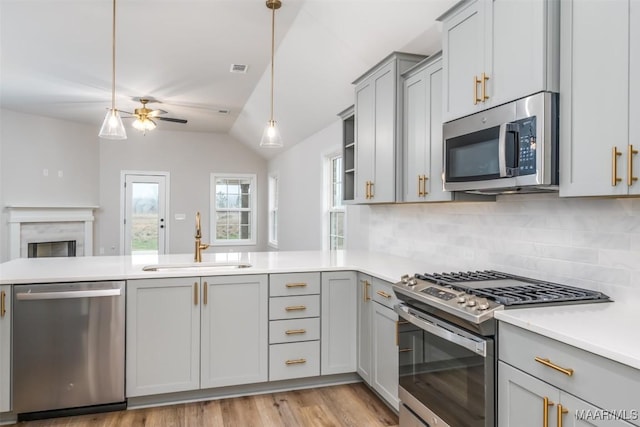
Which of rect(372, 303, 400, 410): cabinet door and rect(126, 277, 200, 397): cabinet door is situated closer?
rect(372, 303, 400, 410): cabinet door

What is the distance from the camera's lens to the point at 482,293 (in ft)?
5.75

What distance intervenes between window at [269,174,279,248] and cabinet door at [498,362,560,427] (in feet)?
21.5

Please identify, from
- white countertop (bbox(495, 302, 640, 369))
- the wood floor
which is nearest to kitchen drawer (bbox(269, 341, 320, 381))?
the wood floor

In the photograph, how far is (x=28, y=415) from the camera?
2480 millimetres

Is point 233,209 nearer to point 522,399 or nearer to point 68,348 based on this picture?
point 68,348

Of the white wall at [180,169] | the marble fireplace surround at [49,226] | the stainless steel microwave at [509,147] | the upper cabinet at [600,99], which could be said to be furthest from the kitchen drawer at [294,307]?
the white wall at [180,169]

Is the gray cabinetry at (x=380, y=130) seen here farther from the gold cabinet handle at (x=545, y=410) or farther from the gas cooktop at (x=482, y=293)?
the gold cabinet handle at (x=545, y=410)

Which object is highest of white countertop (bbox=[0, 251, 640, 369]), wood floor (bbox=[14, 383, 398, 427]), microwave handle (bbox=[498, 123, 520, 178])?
microwave handle (bbox=[498, 123, 520, 178])

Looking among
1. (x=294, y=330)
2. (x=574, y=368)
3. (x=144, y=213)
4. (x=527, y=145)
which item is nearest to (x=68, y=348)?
(x=294, y=330)

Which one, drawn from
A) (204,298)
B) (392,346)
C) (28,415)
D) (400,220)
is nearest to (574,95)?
(392,346)

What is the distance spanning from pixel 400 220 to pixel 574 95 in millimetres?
2003

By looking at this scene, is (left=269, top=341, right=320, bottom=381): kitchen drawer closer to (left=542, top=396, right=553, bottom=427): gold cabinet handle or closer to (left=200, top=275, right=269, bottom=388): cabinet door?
(left=200, top=275, right=269, bottom=388): cabinet door

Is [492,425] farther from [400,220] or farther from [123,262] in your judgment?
[123,262]

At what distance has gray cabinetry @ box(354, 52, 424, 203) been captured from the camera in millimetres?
2938
